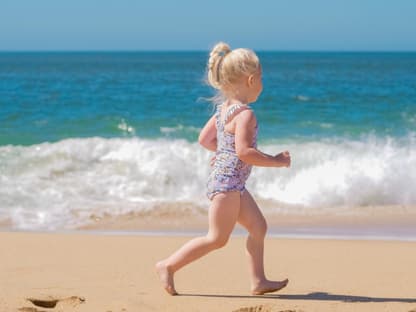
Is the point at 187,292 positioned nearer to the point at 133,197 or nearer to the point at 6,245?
the point at 6,245

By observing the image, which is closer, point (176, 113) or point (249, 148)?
point (249, 148)

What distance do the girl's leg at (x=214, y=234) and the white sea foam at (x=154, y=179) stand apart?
3.49m

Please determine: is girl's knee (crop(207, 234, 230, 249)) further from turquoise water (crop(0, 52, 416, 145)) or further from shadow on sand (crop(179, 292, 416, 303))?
turquoise water (crop(0, 52, 416, 145))

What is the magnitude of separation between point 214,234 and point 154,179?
20.6ft

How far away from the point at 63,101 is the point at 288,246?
17390mm

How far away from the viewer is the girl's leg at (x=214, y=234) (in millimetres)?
4102

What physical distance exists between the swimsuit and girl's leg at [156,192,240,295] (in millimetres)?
36

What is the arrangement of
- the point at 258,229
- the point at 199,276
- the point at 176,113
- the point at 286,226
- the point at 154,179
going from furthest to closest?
the point at 176,113, the point at 154,179, the point at 286,226, the point at 199,276, the point at 258,229

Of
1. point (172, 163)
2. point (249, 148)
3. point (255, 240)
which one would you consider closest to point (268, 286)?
point (255, 240)

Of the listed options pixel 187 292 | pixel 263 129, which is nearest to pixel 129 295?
pixel 187 292

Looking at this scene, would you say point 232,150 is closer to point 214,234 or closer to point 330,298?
point 214,234

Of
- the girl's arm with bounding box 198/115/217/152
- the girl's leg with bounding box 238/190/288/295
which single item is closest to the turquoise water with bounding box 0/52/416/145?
the girl's arm with bounding box 198/115/217/152

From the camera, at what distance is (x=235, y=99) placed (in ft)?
13.6

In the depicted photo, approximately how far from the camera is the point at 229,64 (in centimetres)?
408
